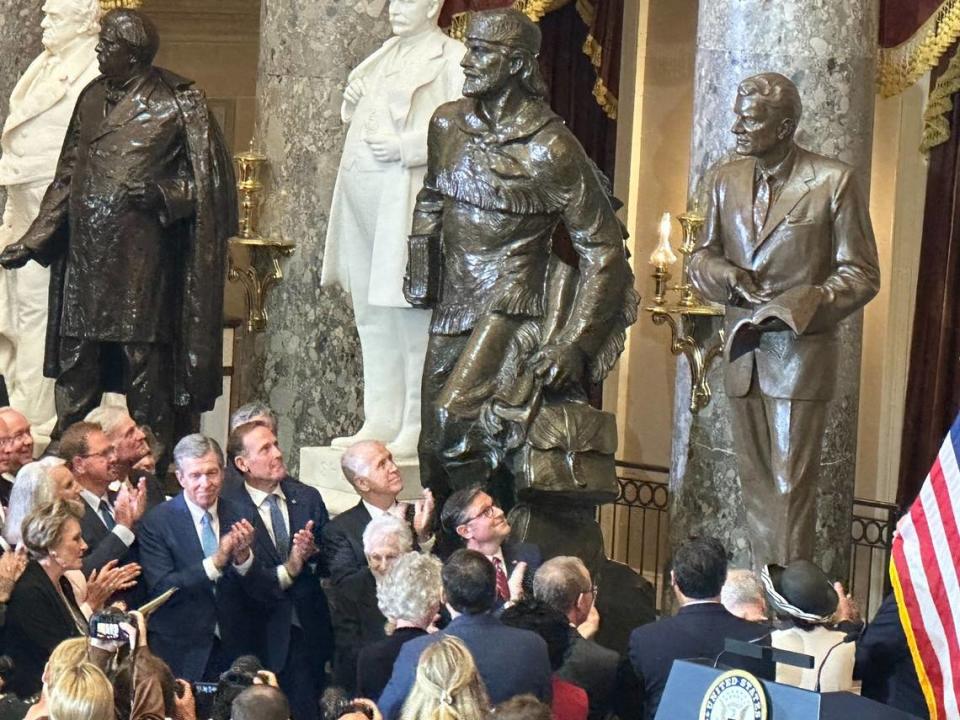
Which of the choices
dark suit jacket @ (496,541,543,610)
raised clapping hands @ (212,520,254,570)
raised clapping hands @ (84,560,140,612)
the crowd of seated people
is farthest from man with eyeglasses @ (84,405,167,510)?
dark suit jacket @ (496,541,543,610)

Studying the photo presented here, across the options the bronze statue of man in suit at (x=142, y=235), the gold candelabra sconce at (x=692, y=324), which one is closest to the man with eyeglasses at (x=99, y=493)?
the bronze statue of man in suit at (x=142, y=235)

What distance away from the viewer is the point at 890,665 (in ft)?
18.5

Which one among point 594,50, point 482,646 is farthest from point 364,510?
point 594,50

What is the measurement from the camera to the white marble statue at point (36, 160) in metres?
10.1

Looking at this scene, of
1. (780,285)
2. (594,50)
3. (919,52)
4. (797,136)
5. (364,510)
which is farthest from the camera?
(594,50)

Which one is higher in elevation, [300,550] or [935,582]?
[935,582]

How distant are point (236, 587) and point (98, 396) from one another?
267 centimetres

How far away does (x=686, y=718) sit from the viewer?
4684 mm

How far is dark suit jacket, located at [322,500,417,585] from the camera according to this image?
6965 millimetres

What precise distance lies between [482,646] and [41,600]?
48.9 inches

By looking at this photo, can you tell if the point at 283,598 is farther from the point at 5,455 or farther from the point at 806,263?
the point at 806,263

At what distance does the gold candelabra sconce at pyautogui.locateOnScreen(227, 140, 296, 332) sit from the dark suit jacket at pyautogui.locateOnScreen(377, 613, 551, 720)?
4610 millimetres

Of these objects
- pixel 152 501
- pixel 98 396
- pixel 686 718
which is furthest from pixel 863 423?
pixel 686 718

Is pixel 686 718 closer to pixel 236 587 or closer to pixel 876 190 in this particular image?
pixel 236 587
